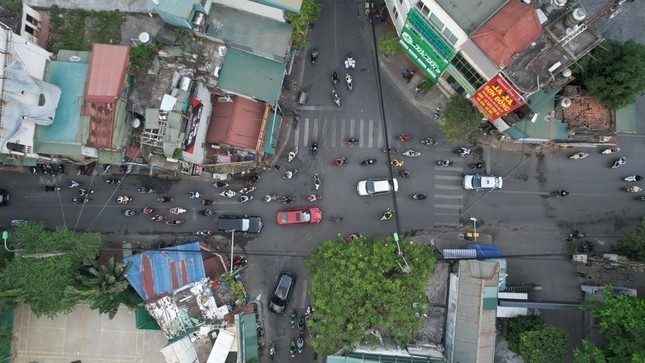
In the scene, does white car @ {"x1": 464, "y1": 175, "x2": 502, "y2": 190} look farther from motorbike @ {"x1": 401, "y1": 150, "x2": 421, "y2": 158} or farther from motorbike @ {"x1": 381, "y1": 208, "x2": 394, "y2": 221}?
motorbike @ {"x1": 381, "y1": 208, "x2": 394, "y2": 221}

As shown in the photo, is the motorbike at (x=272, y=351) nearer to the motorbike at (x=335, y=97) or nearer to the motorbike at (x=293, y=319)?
the motorbike at (x=293, y=319)

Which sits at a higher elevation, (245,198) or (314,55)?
(314,55)

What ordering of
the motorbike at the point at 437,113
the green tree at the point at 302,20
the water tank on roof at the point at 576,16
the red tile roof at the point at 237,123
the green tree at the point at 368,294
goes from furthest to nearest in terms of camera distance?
the motorbike at the point at 437,113 → the red tile roof at the point at 237,123 → the green tree at the point at 302,20 → the green tree at the point at 368,294 → the water tank on roof at the point at 576,16

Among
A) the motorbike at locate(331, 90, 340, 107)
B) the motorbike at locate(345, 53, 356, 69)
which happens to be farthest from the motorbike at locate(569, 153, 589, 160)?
the motorbike at locate(331, 90, 340, 107)

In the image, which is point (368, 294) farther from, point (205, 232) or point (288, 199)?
point (205, 232)

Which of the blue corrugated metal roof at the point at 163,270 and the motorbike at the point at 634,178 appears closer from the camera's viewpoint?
the blue corrugated metal roof at the point at 163,270

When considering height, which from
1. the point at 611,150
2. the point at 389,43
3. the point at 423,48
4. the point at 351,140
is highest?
the point at 389,43

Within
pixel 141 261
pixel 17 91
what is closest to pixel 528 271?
pixel 141 261

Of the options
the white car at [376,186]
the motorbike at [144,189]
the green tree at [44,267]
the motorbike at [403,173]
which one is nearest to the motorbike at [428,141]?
the motorbike at [403,173]

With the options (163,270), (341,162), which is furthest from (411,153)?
(163,270)
